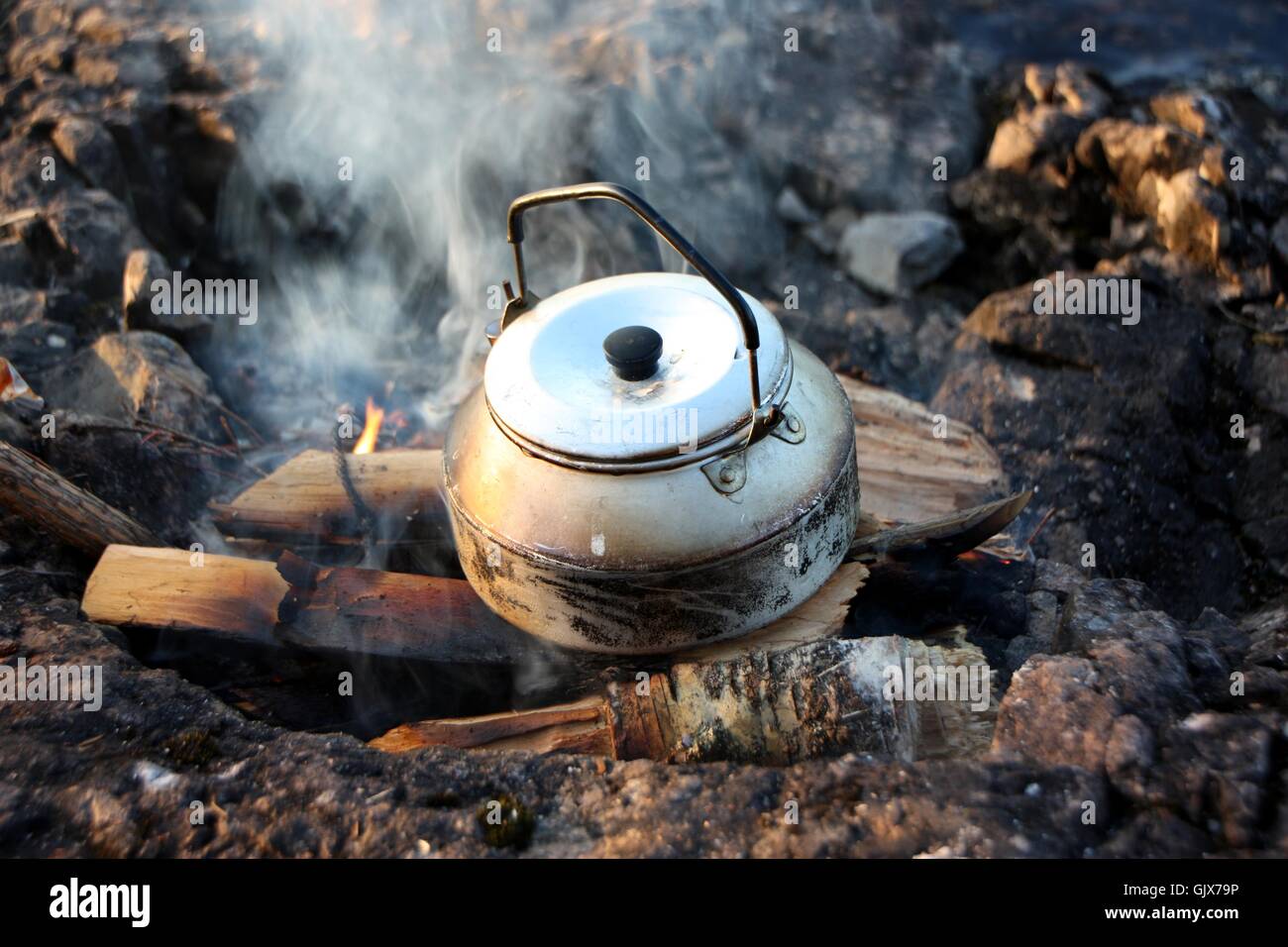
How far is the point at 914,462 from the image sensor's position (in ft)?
12.6

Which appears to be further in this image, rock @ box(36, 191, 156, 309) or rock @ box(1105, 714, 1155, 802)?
rock @ box(36, 191, 156, 309)

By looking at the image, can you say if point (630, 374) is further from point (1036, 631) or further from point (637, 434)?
point (1036, 631)

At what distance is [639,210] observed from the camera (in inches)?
92.4

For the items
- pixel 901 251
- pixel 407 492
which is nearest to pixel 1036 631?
pixel 407 492

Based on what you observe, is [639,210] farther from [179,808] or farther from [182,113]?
[182,113]

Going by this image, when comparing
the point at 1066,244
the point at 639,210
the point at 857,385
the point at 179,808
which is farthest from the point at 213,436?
the point at 1066,244

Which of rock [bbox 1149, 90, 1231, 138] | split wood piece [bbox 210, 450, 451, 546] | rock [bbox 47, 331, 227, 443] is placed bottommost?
split wood piece [bbox 210, 450, 451, 546]

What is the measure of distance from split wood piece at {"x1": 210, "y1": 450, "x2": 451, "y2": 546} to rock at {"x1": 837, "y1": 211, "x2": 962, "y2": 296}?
3.15 meters

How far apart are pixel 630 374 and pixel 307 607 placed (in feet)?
4.71

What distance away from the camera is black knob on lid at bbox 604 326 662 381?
8.45 ft

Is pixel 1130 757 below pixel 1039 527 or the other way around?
below

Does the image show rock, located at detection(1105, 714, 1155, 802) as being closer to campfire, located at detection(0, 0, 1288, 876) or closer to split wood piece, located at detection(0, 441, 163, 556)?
campfire, located at detection(0, 0, 1288, 876)

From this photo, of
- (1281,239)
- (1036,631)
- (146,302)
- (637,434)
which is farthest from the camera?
(1281,239)

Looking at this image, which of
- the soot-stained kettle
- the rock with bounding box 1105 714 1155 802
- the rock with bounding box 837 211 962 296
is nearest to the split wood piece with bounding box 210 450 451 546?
the soot-stained kettle
